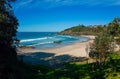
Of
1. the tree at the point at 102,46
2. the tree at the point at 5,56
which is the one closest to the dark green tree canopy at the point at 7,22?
the tree at the point at 5,56

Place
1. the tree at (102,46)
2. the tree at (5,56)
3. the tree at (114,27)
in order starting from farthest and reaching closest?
the tree at (114,27), the tree at (102,46), the tree at (5,56)

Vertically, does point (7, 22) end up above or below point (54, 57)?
above

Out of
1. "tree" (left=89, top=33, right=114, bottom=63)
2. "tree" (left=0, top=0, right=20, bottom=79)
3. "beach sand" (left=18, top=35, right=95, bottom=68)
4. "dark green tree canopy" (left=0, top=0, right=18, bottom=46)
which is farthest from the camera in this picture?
"beach sand" (left=18, top=35, right=95, bottom=68)

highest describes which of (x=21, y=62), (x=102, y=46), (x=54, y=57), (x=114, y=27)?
(x=114, y=27)

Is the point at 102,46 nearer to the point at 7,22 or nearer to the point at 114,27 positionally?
the point at 7,22

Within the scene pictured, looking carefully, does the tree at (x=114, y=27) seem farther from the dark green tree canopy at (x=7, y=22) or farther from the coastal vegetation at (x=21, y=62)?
the dark green tree canopy at (x=7, y=22)

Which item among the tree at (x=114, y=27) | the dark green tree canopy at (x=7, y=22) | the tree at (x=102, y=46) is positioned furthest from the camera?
the tree at (x=114, y=27)

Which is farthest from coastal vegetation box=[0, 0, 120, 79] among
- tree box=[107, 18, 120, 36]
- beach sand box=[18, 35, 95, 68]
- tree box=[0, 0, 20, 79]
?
tree box=[107, 18, 120, 36]

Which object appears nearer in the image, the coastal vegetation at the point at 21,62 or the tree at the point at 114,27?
the coastal vegetation at the point at 21,62

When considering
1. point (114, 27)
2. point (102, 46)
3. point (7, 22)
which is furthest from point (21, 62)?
point (114, 27)

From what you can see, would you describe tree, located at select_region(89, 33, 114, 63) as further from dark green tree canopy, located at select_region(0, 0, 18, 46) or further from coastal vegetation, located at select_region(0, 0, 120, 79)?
dark green tree canopy, located at select_region(0, 0, 18, 46)

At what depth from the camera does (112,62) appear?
44.2m

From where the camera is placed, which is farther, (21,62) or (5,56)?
(21,62)

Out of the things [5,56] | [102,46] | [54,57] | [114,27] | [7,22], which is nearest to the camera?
[5,56]
